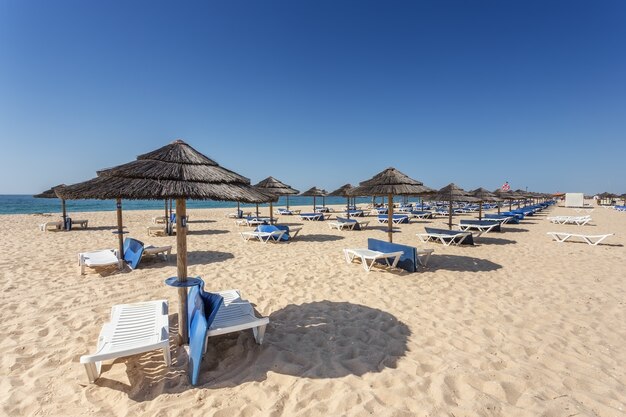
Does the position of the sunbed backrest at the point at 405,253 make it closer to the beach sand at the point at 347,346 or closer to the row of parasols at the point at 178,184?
the beach sand at the point at 347,346

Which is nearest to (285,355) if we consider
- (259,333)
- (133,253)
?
(259,333)

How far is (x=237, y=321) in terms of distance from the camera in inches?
140

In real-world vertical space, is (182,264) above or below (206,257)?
above

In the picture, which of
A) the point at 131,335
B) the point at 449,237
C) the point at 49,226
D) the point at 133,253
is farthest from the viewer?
the point at 49,226

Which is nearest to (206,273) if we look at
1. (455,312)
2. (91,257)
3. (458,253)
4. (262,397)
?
(91,257)

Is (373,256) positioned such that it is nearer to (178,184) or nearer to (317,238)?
(178,184)

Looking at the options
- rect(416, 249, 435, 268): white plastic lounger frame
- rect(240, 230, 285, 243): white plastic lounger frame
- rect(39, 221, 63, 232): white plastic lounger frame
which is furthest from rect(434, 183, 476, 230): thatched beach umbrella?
rect(39, 221, 63, 232): white plastic lounger frame

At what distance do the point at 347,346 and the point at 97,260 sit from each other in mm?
6376

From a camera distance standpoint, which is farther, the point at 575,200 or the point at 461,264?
the point at 575,200

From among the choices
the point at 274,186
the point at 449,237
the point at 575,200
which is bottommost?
the point at 449,237

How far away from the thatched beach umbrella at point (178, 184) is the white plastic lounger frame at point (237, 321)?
49cm

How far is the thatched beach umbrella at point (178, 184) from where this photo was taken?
3.18m

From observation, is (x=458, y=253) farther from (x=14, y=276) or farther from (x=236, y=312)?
(x=14, y=276)

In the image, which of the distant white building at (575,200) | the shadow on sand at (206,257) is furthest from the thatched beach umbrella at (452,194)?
the distant white building at (575,200)
